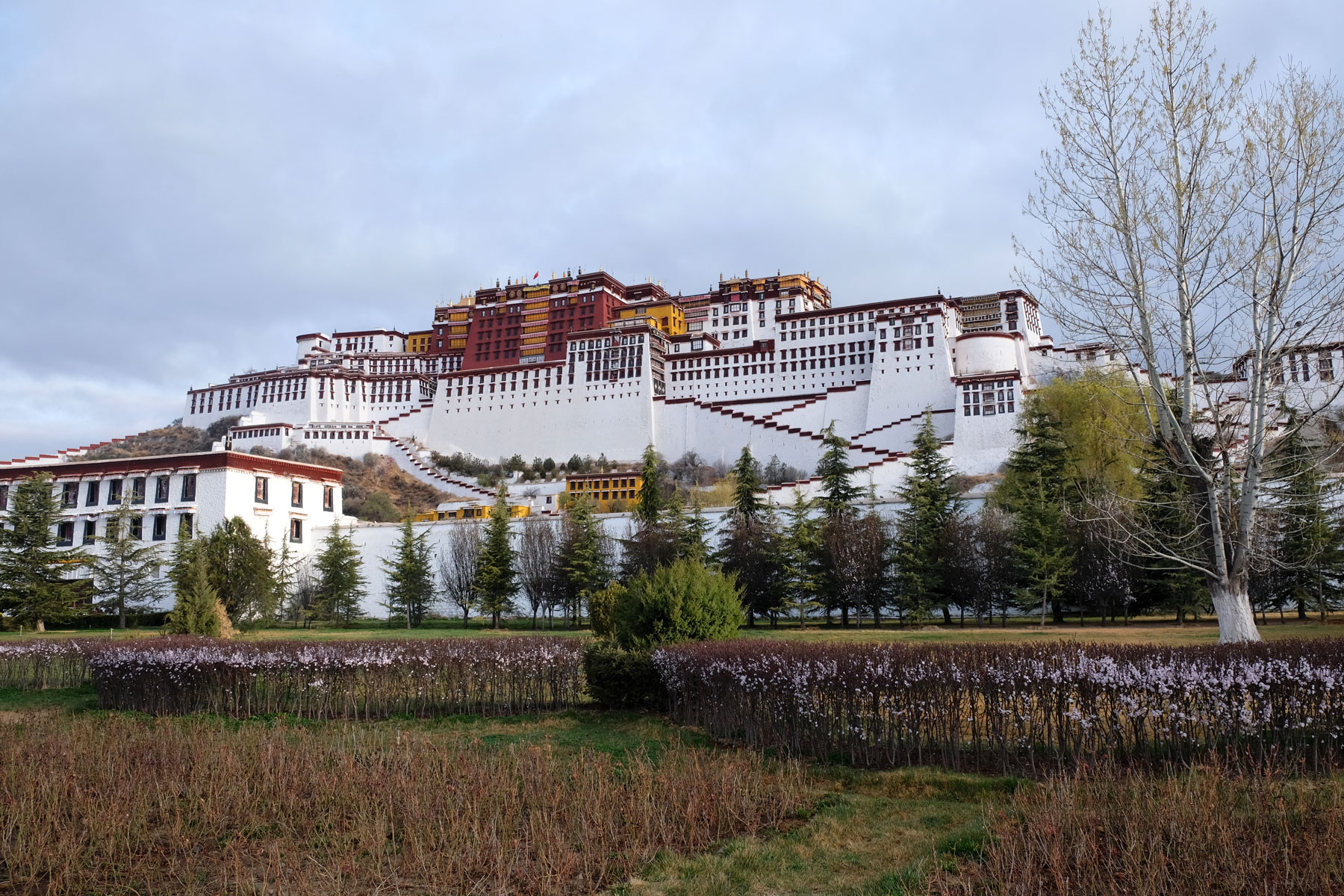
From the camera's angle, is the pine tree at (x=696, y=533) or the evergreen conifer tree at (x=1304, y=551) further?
the pine tree at (x=696, y=533)

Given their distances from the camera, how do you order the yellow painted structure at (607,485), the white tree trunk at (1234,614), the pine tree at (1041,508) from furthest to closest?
the yellow painted structure at (607,485) < the pine tree at (1041,508) < the white tree trunk at (1234,614)

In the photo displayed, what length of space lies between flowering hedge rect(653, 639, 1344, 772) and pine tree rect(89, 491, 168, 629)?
3493 centimetres

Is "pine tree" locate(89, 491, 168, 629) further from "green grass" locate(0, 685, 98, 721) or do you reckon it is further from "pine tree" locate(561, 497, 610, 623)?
"green grass" locate(0, 685, 98, 721)

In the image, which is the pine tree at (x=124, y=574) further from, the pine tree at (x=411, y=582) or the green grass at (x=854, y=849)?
the green grass at (x=854, y=849)

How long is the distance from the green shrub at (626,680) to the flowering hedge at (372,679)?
54 cm

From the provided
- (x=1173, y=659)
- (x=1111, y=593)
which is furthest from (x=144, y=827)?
(x=1111, y=593)

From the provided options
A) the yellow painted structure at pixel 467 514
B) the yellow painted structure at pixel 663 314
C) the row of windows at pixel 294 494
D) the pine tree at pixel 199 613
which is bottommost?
the pine tree at pixel 199 613

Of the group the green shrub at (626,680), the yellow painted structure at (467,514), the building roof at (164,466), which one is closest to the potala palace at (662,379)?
the yellow painted structure at (467,514)

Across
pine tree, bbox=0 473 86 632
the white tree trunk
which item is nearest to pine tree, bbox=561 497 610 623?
pine tree, bbox=0 473 86 632

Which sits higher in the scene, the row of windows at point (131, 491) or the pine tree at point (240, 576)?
the row of windows at point (131, 491)

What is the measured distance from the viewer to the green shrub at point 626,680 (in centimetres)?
1202

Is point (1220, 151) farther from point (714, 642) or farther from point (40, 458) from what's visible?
point (40, 458)

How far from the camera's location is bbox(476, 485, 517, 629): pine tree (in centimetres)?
3584

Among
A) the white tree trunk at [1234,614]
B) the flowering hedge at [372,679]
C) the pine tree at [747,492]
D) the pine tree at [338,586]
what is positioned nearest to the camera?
the white tree trunk at [1234,614]
